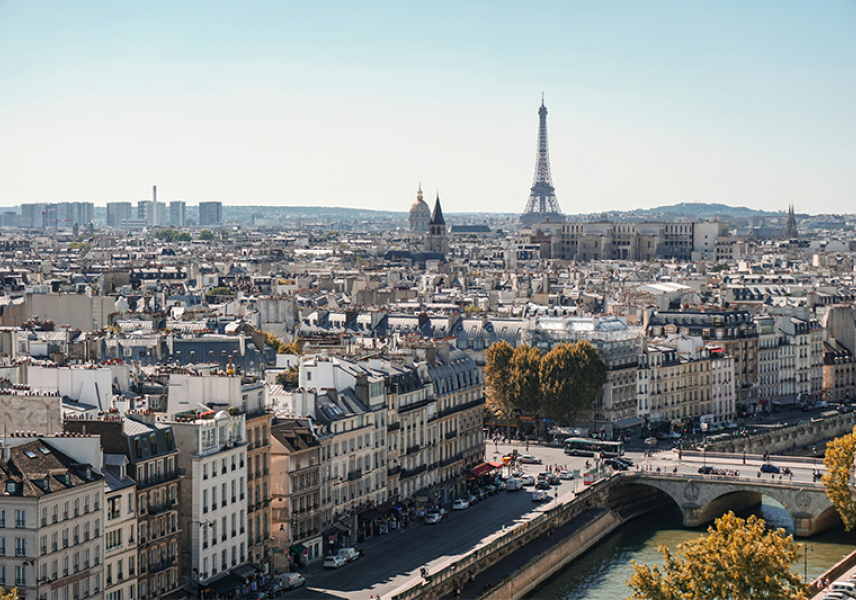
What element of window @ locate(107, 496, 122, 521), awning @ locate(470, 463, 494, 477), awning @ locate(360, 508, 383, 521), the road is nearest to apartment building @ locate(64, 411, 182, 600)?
window @ locate(107, 496, 122, 521)

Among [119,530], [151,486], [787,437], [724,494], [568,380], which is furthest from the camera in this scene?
[787,437]

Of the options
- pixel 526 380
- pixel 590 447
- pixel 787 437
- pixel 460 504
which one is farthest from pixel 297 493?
pixel 787 437

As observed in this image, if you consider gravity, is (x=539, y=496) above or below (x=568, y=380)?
below

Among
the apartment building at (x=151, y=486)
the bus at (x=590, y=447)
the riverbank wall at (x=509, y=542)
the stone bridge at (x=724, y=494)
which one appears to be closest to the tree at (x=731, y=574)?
the riverbank wall at (x=509, y=542)

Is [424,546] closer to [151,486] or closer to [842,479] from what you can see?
[151,486]

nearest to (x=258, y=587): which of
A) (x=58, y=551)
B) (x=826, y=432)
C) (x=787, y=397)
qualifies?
(x=58, y=551)
